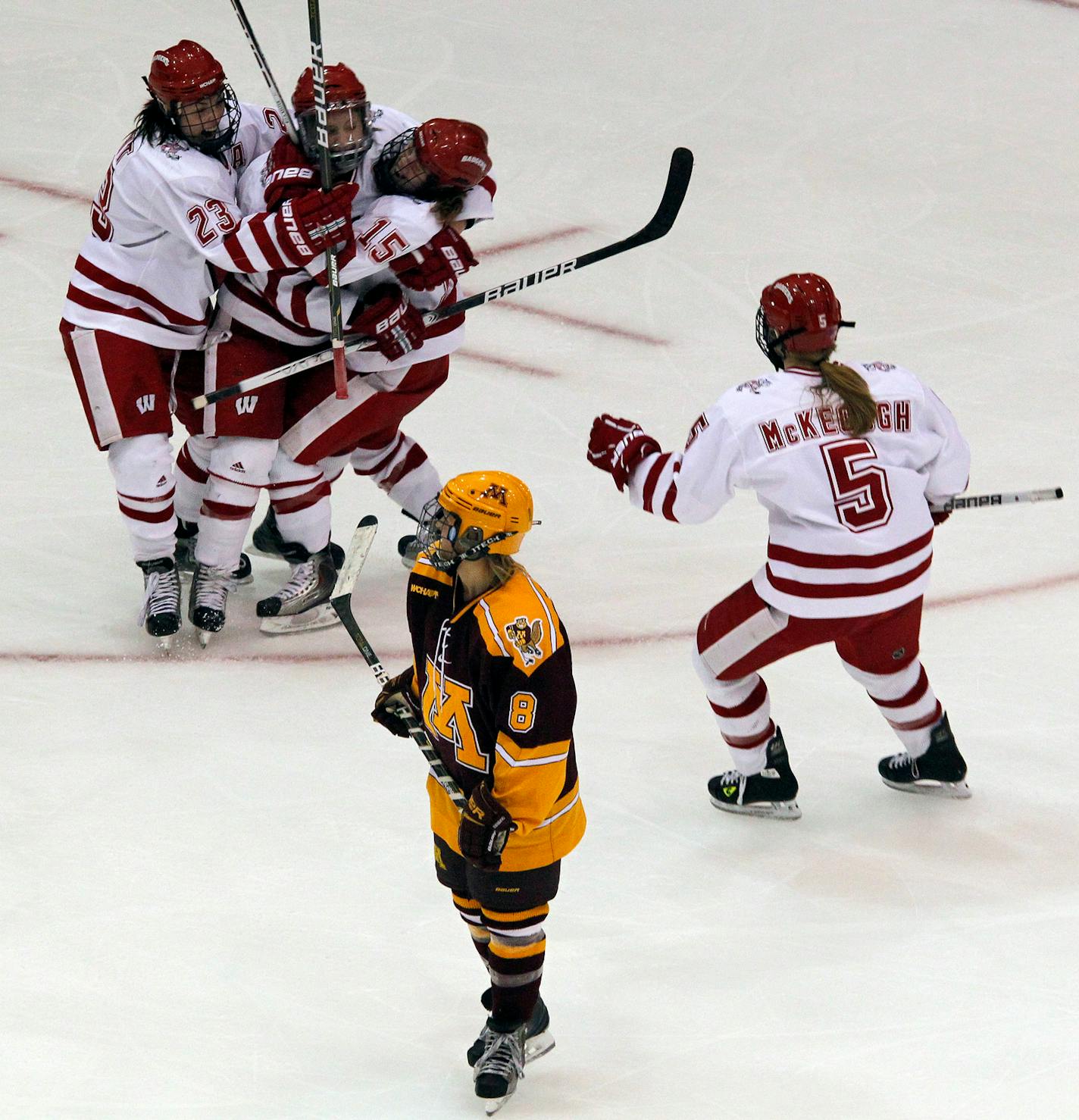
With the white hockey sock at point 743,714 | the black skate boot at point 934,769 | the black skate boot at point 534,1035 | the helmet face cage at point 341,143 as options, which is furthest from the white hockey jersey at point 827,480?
the helmet face cage at point 341,143

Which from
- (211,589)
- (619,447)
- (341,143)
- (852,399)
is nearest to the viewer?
(852,399)

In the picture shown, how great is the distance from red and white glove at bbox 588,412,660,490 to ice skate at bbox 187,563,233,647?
1270mm

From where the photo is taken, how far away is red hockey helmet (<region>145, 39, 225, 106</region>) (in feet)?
13.1

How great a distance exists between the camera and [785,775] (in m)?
3.73

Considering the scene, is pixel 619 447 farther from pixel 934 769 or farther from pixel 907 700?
pixel 934 769

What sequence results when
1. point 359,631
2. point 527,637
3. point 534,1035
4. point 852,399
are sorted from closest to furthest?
point 527,637
point 359,631
point 534,1035
point 852,399

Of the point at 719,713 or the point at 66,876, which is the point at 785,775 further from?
the point at 66,876

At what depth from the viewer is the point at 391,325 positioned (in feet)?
Result: 14.1

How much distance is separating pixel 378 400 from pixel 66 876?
1.56 metres

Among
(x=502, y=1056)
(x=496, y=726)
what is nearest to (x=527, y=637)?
(x=496, y=726)

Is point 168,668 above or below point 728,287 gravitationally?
below

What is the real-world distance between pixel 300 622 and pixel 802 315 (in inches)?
69.2

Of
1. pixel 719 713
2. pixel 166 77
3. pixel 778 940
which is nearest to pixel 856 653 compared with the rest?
pixel 719 713

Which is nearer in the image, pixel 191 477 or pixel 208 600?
pixel 208 600
